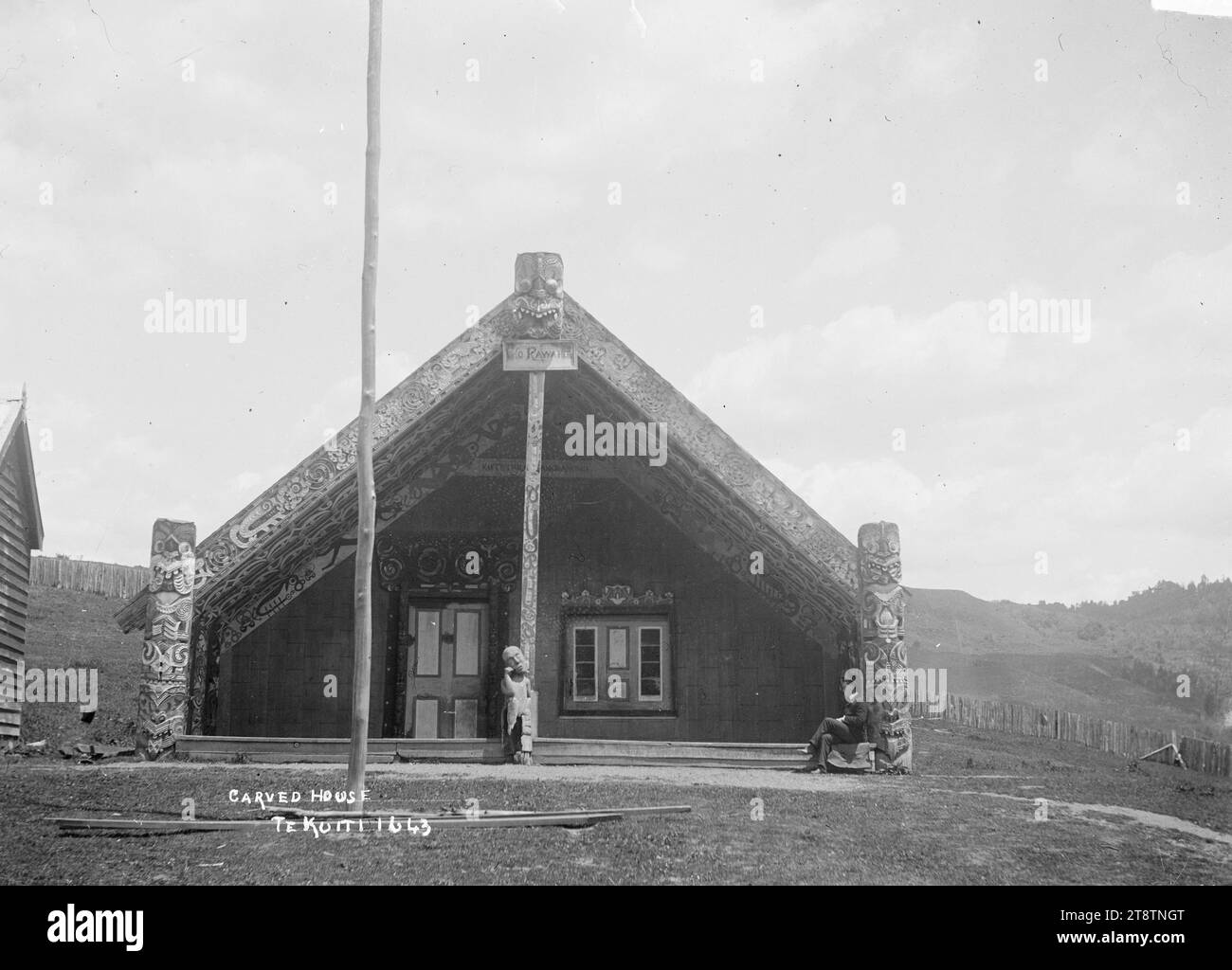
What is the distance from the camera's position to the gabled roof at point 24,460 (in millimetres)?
16250

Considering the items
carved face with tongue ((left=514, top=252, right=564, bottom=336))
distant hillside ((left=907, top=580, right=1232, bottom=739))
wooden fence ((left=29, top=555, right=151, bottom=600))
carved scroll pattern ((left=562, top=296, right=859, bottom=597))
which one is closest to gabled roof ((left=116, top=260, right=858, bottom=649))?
carved scroll pattern ((left=562, top=296, right=859, bottom=597))

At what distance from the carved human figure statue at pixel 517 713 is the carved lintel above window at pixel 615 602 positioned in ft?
13.4

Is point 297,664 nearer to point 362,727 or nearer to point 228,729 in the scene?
point 228,729

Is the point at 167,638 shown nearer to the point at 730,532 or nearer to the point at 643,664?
the point at 643,664

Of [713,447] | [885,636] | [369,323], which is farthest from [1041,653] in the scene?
[369,323]

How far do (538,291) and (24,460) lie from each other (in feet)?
30.5

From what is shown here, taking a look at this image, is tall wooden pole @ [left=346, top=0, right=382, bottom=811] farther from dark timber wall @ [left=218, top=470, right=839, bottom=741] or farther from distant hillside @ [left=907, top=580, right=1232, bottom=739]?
distant hillside @ [left=907, top=580, right=1232, bottom=739]

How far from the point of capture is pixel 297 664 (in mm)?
16031

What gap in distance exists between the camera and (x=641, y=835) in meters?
7.54

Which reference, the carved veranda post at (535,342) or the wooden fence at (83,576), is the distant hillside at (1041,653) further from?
the carved veranda post at (535,342)

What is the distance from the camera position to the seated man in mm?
12492

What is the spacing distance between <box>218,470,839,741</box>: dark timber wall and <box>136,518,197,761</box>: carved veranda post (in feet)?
9.80

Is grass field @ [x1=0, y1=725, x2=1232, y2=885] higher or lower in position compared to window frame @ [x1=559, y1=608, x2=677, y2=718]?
lower
